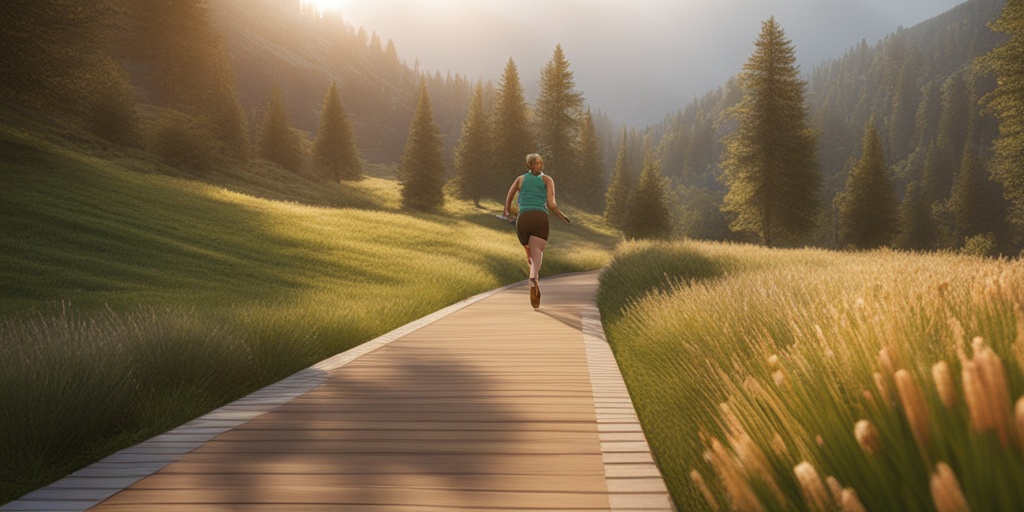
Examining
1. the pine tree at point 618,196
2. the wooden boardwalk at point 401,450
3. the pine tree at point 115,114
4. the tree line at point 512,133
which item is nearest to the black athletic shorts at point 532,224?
the wooden boardwalk at point 401,450

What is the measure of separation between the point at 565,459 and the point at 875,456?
2.47 meters

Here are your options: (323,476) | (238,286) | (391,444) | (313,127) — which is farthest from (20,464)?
(313,127)

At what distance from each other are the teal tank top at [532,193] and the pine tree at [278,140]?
63151mm

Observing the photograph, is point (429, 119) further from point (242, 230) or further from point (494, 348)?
point (494, 348)

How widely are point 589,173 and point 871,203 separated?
51.7 meters

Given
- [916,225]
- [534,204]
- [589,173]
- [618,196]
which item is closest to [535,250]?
[534,204]

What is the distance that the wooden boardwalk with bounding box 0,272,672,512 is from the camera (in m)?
3.28

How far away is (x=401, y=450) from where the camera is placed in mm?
3998

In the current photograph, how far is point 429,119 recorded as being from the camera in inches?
2313

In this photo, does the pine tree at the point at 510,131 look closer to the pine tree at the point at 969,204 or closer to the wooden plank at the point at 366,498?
the wooden plank at the point at 366,498

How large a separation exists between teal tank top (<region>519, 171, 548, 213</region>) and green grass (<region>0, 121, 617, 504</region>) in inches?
125

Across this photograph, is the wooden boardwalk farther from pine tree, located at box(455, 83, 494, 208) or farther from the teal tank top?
pine tree, located at box(455, 83, 494, 208)

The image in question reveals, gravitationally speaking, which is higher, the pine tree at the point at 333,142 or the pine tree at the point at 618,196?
the pine tree at the point at 333,142

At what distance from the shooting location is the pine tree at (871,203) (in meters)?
54.8
